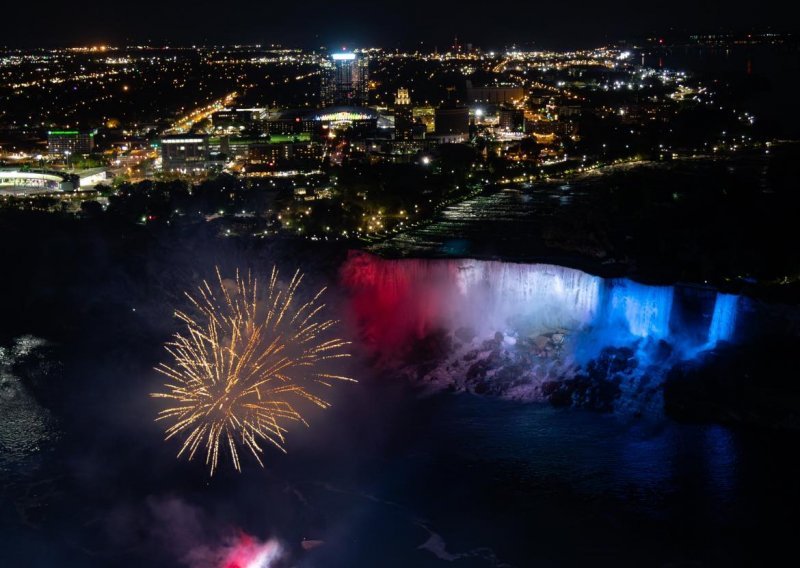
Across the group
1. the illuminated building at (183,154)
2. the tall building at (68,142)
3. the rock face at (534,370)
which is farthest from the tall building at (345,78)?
the rock face at (534,370)

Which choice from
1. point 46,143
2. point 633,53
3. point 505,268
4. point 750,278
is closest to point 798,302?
point 750,278

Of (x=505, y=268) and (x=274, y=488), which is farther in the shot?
(x=505, y=268)

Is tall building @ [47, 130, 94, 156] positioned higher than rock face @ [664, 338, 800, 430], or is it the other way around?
tall building @ [47, 130, 94, 156]

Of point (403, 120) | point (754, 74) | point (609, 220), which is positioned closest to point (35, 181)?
point (609, 220)

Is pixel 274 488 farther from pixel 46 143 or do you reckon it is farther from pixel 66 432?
pixel 46 143

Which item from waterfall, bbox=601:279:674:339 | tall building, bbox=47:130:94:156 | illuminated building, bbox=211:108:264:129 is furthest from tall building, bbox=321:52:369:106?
waterfall, bbox=601:279:674:339

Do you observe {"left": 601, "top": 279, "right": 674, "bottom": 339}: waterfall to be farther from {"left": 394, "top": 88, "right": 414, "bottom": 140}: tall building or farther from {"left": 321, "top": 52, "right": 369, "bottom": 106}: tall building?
{"left": 321, "top": 52, "right": 369, "bottom": 106}: tall building
